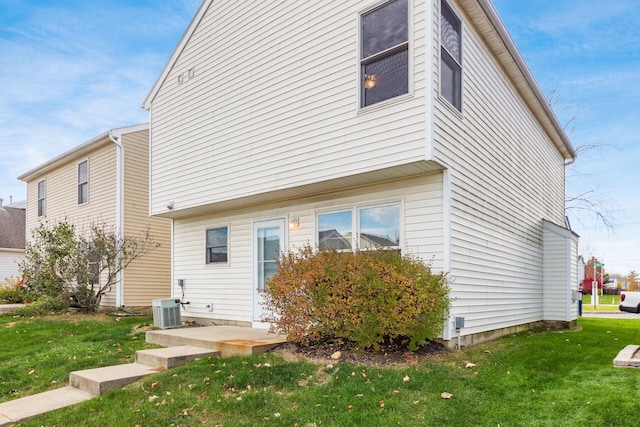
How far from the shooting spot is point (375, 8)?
6.55 metres

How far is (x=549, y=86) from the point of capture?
20000 millimetres

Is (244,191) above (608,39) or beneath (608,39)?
beneath

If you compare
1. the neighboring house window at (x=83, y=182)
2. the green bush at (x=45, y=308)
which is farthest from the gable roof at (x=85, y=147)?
the green bush at (x=45, y=308)

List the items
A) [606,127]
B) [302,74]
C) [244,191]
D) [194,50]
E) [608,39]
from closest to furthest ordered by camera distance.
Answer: [302,74] < [244,191] < [194,50] < [608,39] < [606,127]

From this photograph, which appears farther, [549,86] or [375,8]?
[549,86]

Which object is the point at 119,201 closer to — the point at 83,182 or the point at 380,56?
the point at 83,182

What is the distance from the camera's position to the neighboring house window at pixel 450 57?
635cm

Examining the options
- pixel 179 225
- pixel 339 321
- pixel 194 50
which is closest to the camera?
pixel 339 321

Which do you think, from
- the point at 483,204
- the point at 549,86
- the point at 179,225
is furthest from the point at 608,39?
the point at 179,225

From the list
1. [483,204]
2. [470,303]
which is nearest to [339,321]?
[470,303]

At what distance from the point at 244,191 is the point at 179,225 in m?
3.48

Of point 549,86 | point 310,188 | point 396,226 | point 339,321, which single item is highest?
point 549,86

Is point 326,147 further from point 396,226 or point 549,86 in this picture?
point 549,86

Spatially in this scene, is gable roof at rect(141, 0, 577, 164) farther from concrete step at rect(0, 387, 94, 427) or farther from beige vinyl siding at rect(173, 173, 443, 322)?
concrete step at rect(0, 387, 94, 427)
